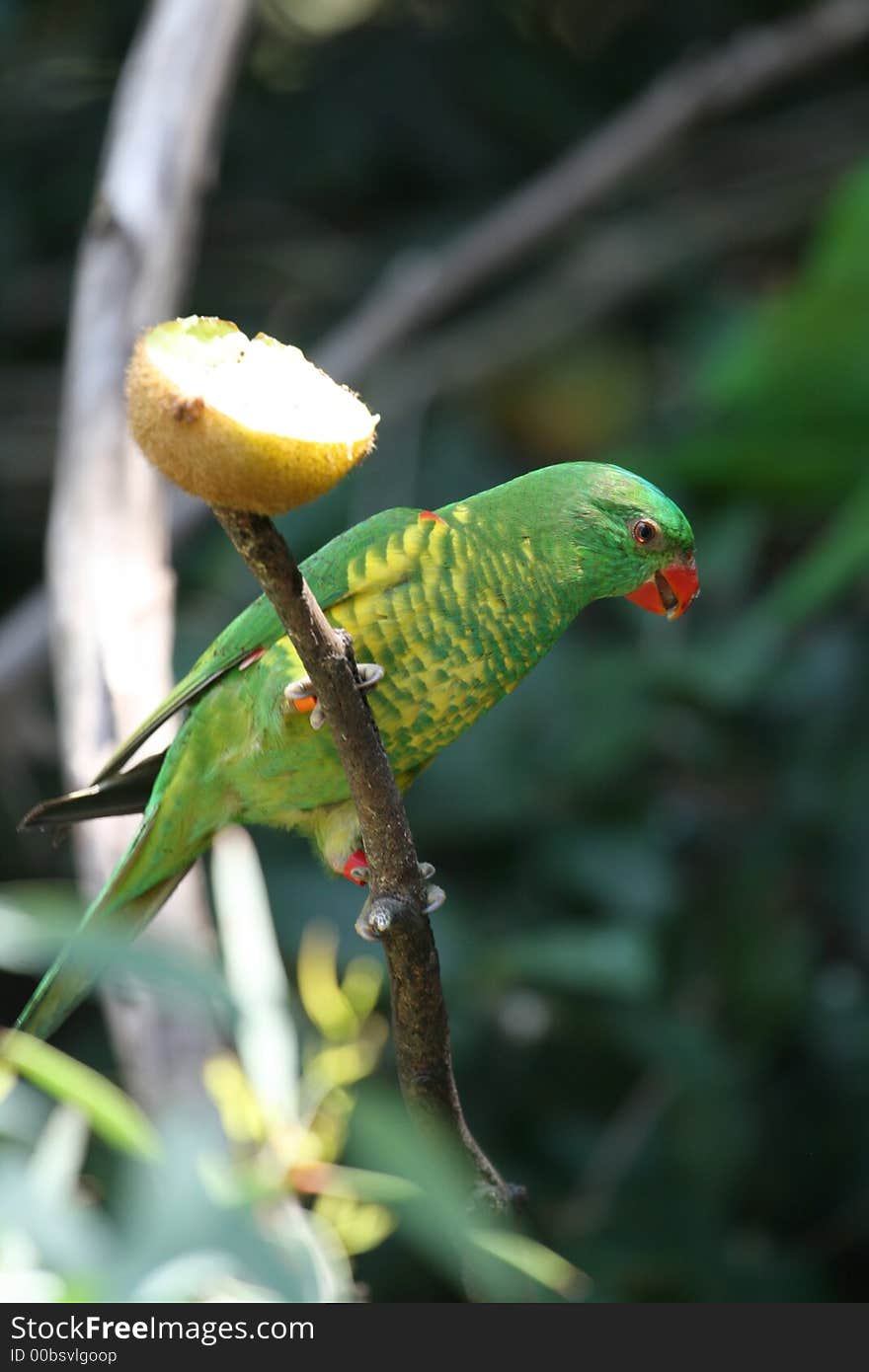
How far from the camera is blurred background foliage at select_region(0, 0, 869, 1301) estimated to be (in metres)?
2.92

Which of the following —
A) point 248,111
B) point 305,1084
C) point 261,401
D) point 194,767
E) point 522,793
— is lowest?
point 305,1084

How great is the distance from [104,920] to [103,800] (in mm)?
241

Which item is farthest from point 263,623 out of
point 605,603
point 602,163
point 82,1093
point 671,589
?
point 602,163

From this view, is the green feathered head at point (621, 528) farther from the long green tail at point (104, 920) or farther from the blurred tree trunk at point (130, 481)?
the blurred tree trunk at point (130, 481)

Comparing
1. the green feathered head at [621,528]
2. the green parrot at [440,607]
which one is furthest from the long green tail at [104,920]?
the green feathered head at [621,528]

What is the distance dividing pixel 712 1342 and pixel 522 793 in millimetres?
1634

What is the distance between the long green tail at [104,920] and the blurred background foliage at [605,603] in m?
0.22

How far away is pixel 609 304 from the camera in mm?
3971

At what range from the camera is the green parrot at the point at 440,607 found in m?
1.60

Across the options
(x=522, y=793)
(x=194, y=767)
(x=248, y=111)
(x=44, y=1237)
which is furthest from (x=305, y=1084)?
(x=248, y=111)

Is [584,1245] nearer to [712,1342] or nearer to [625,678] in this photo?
[625,678]

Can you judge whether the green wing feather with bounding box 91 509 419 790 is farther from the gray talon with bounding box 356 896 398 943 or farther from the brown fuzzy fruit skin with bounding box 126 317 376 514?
the brown fuzzy fruit skin with bounding box 126 317 376 514

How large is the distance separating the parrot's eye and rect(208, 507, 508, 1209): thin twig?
0.46 meters

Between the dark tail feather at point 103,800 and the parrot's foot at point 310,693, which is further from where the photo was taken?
Result: the dark tail feather at point 103,800
